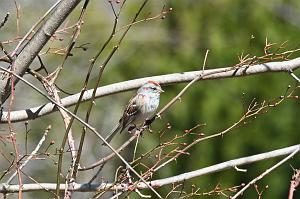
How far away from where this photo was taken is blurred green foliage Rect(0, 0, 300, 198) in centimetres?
1005

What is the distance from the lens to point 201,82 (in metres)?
10.5

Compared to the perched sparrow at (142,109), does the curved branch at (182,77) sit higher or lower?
lower

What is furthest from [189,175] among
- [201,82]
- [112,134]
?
[201,82]

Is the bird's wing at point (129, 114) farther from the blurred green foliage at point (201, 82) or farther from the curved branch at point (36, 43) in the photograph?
the blurred green foliage at point (201, 82)

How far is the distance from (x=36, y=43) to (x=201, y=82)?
6.62 metres

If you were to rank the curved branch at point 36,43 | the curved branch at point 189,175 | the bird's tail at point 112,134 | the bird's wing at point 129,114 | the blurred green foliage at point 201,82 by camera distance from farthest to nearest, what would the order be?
1. the blurred green foliage at point 201,82
2. the bird's wing at point 129,114
3. the bird's tail at point 112,134
4. the curved branch at point 36,43
5. the curved branch at point 189,175

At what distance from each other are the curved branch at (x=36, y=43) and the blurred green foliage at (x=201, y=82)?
4.76 meters

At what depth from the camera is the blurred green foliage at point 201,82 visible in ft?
33.0

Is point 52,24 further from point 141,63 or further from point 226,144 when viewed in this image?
point 141,63

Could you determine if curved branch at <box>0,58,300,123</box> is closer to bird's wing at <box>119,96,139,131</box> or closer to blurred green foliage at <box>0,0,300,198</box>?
bird's wing at <box>119,96,139,131</box>

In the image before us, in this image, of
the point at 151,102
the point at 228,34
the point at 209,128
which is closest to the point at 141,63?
the point at 228,34

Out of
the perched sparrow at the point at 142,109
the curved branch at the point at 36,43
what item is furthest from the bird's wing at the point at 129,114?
the curved branch at the point at 36,43

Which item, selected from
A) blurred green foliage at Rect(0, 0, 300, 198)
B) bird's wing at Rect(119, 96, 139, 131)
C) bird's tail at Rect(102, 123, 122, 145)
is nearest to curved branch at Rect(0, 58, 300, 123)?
bird's tail at Rect(102, 123, 122, 145)

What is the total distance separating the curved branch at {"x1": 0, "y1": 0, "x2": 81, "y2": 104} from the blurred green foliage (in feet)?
15.6
